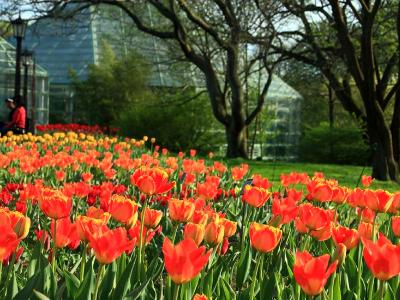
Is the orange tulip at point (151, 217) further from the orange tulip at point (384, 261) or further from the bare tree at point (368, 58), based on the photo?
the bare tree at point (368, 58)

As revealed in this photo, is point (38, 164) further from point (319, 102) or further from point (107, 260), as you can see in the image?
point (319, 102)

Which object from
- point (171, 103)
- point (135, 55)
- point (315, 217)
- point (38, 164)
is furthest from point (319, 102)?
point (315, 217)

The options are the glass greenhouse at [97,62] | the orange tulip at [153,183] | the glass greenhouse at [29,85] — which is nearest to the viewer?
the orange tulip at [153,183]

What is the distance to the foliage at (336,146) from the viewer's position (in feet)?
78.5

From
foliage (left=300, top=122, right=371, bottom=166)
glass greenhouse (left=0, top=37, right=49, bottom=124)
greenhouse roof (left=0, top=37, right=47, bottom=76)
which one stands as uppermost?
greenhouse roof (left=0, top=37, right=47, bottom=76)

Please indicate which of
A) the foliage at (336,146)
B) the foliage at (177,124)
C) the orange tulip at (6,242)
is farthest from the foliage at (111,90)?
the orange tulip at (6,242)

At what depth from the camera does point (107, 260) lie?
1437mm

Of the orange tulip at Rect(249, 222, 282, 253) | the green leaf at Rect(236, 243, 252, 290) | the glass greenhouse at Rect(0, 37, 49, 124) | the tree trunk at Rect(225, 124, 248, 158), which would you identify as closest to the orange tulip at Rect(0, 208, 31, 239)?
the orange tulip at Rect(249, 222, 282, 253)

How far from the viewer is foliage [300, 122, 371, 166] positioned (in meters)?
23.9

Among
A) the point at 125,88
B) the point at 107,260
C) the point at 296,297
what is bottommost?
the point at 296,297

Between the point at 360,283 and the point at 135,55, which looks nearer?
the point at 360,283

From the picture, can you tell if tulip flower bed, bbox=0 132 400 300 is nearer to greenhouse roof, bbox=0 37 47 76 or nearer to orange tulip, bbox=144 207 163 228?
orange tulip, bbox=144 207 163 228

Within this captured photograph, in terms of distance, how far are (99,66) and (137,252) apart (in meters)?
29.3

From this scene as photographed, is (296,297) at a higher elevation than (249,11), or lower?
lower
